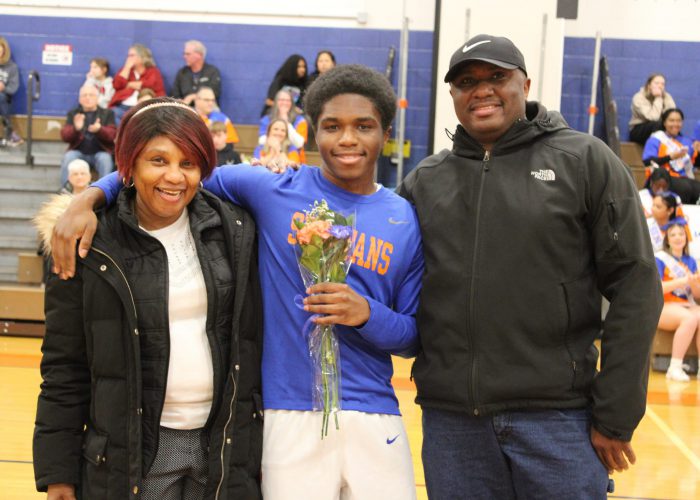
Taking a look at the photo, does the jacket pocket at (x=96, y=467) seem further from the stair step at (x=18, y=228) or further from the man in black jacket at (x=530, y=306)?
the stair step at (x=18, y=228)

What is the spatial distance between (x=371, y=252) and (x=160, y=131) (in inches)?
25.6

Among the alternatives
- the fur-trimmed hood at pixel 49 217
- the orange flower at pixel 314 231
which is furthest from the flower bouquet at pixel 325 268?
the fur-trimmed hood at pixel 49 217

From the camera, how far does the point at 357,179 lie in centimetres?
234

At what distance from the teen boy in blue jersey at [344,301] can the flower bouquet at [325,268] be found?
4 centimetres

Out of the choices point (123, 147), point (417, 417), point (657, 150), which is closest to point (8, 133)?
point (417, 417)

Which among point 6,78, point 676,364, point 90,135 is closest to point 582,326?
point 676,364

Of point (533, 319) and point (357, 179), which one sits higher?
point (357, 179)

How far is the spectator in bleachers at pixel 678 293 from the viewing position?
6.95 metres

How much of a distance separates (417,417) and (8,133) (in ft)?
23.0

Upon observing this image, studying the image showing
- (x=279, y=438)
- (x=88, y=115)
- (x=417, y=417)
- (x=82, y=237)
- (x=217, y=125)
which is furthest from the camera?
(x=88, y=115)

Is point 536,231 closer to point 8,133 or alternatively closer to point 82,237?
point 82,237

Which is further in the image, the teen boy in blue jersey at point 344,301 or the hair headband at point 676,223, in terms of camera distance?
the hair headband at point 676,223

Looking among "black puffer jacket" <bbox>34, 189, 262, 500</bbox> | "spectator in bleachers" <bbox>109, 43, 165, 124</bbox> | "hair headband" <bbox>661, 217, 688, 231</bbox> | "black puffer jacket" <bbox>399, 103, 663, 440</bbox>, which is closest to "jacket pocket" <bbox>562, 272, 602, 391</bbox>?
"black puffer jacket" <bbox>399, 103, 663, 440</bbox>

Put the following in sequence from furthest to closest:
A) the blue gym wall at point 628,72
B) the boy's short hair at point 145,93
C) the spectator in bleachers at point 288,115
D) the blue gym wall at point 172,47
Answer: the blue gym wall at point 172,47 < the blue gym wall at point 628,72 < the boy's short hair at point 145,93 < the spectator in bleachers at point 288,115
